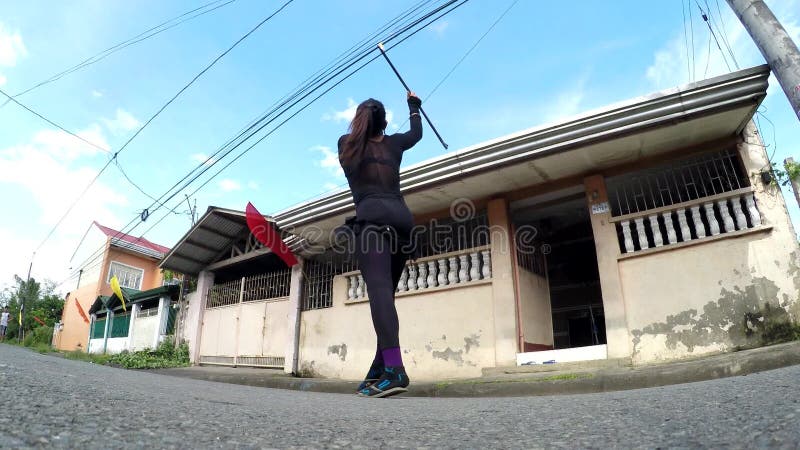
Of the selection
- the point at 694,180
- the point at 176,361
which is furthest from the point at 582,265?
the point at 176,361

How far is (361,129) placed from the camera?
9.10 feet

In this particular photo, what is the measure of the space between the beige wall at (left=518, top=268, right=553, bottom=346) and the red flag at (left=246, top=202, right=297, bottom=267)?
4150mm

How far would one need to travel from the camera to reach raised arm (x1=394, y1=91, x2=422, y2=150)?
2963 millimetres

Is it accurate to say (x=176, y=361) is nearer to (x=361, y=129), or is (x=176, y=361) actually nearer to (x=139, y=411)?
(x=361, y=129)

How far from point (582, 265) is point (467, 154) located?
3.40 metres

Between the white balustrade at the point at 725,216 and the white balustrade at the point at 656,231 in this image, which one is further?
the white balustrade at the point at 656,231

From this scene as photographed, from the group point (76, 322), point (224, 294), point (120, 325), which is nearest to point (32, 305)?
point (76, 322)

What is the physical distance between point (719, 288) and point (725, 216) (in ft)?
2.35

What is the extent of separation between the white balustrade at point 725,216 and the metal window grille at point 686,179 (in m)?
0.12

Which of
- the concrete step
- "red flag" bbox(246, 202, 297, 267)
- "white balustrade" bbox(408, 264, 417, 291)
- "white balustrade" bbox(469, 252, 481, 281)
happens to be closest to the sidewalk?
the concrete step

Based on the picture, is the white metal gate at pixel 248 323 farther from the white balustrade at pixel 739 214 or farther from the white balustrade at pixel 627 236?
the white balustrade at pixel 739 214

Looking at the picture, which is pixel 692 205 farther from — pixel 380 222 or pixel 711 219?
pixel 380 222

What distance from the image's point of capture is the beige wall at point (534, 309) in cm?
565

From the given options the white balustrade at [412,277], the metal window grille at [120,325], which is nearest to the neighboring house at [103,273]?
the metal window grille at [120,325]
